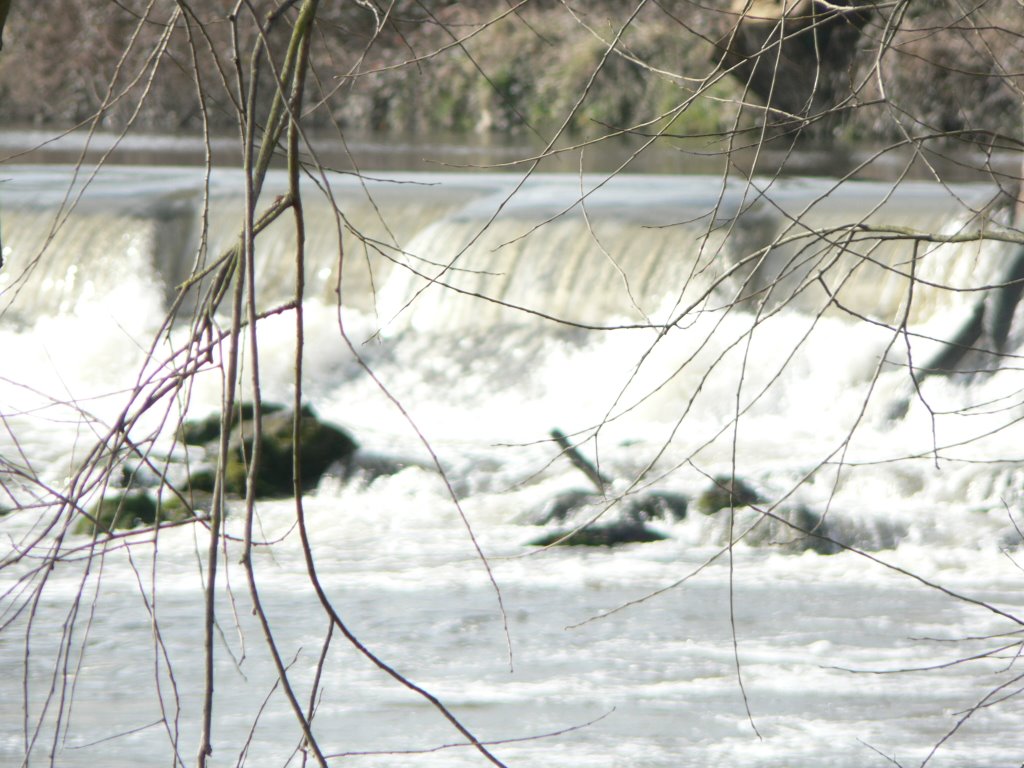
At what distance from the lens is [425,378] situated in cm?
966

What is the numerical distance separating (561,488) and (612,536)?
0.74m

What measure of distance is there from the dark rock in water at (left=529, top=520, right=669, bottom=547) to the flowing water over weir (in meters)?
0.06

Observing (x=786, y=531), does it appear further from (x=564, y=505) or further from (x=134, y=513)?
(x=134, y=513)

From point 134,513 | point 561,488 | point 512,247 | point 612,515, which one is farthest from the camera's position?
point 512,247

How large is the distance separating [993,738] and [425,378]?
597cm

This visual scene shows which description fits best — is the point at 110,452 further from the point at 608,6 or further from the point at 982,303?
the point at 608,6

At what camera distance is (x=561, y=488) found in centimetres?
691

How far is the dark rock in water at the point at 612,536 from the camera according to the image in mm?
6180

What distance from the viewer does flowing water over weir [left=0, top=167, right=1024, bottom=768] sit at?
3936 mm

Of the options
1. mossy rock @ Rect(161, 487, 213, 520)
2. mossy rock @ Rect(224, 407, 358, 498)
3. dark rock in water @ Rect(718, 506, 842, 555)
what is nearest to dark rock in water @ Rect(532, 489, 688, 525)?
dark rock in water @ Rect(718, 506, 842, 555)

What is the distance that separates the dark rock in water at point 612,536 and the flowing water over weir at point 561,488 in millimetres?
58

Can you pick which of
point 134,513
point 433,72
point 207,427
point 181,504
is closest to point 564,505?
point 181,504

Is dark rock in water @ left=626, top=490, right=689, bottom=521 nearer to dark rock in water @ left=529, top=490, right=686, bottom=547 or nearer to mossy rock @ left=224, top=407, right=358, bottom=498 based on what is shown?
dark rock in water @ left=529, top=490, right=686, bottom=547

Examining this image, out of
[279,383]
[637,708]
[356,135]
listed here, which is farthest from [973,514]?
[356,135]
